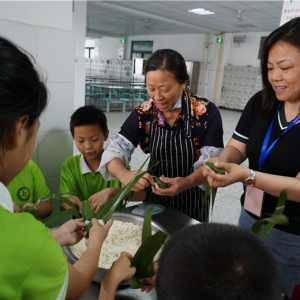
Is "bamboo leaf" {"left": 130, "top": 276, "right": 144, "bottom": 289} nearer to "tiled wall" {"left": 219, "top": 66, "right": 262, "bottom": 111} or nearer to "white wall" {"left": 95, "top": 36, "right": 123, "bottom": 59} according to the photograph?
"tiled wall" {"left": 219, "top": 66, "right": 262, "bottom": 111}

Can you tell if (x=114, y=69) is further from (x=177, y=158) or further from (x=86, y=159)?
(x=177, y=158)

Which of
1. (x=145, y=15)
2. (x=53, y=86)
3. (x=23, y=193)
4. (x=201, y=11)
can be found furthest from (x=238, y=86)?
(x=23, y=193)

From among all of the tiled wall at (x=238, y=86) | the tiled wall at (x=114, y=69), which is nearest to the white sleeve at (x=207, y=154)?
the tiled wall at (x=238, y=86)

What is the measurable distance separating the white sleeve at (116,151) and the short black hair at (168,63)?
38 cm

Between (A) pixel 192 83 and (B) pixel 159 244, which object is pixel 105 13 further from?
(B) pixel 159 244

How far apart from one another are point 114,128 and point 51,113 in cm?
467

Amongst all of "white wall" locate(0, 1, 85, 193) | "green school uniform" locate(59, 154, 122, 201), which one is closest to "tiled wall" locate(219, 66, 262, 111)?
"white wall" locate(0, 1, 85, 193)

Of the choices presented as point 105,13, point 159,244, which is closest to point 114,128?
point 105,13

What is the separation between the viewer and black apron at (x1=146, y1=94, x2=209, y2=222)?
57.8 inches

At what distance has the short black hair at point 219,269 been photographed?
0.49 m

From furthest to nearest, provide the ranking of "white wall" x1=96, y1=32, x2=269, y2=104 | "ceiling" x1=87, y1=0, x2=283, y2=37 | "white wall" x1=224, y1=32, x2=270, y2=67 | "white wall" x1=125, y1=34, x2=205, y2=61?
"white wall" x1=125, y1=34, x2=205, y2=61
"white wall" x1=96, y1=32, x2=269, y2=104
"white wall" x1=224, y1=32, x2=270, y2=67
"ceiling" x1=87, y1=0, x2=283, y2=37

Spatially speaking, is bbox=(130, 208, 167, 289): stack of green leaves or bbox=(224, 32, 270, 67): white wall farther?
bbox=(224, 32, 270, 67): white wall

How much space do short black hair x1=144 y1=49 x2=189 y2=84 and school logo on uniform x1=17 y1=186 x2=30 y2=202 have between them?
84 centimetres

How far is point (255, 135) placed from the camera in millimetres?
1245
